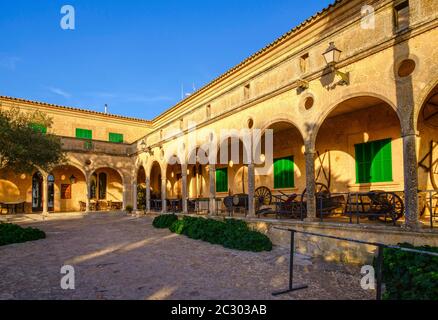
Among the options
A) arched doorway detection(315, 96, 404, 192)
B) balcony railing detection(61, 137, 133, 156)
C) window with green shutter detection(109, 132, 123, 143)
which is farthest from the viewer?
window with green shutter detection(109, 132, 123, 143)

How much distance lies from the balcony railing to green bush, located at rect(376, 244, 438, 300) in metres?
18.1

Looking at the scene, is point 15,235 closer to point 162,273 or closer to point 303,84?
point 162,273

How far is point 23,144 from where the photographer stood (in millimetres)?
10516

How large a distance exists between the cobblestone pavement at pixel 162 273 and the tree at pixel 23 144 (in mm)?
3225

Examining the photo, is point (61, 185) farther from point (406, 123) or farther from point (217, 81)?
point (406, 123)

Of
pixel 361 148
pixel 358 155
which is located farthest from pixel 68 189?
pixel 361 148

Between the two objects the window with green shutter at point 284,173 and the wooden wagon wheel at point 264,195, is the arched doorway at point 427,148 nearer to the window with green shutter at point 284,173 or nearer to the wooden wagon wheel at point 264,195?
the window with green shutter at point 284,173

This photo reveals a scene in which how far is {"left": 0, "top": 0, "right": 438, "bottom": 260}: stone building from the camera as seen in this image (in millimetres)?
6016

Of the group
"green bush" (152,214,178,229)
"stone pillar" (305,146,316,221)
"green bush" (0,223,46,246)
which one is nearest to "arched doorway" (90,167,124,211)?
"green bush" (152,214,178,229)

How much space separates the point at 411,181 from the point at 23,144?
457 inches

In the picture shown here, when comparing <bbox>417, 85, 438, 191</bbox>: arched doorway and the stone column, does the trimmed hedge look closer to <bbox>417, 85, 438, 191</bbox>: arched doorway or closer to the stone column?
<bbox>417, 85, 438, 191</bbox>: arched doorway

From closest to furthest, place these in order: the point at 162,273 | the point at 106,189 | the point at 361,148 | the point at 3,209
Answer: the point at 162,273 → the point at 361,148 → the point at 3,209 → the point at 106,189

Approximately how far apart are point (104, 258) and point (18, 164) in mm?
6151
